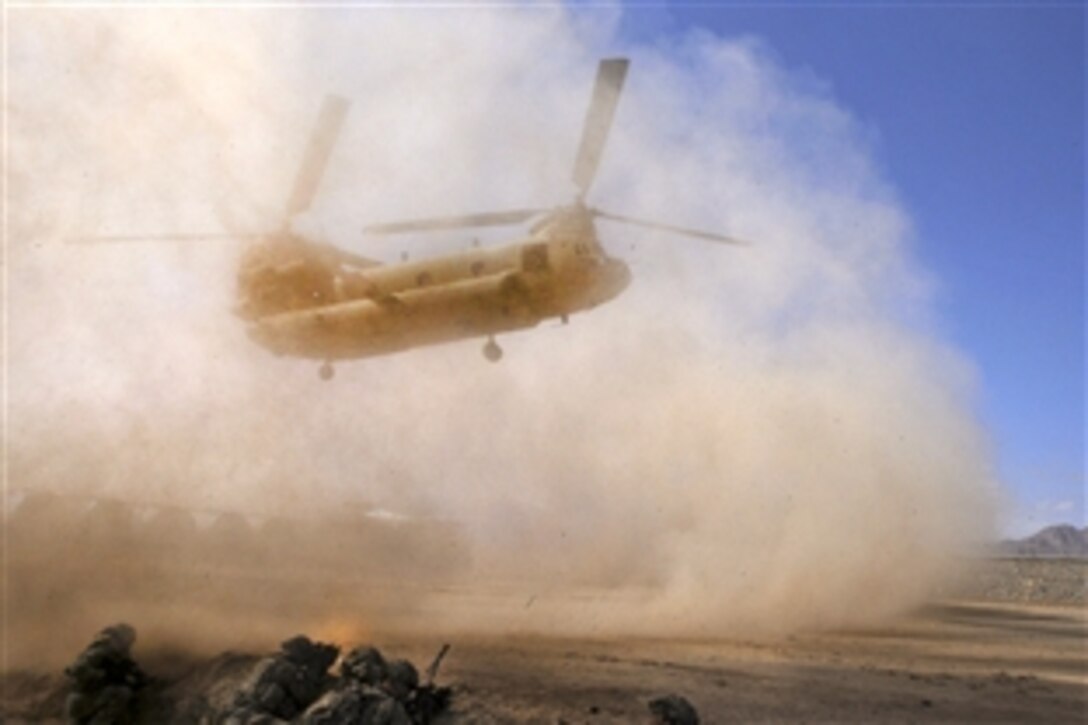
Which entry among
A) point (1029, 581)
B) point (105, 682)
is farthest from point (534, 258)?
point (1029, 581)

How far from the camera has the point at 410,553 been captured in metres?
48.2

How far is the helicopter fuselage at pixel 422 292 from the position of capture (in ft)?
60.2

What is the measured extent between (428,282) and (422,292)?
0.98 ft

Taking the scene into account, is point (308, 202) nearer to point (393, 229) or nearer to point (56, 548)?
point (393, 229)

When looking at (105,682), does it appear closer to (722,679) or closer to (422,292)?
(422,292)

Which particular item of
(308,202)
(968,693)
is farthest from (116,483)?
(968,693)

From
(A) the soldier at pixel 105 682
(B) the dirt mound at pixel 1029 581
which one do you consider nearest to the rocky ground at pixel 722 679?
(A) the soldier at pixel 105 682

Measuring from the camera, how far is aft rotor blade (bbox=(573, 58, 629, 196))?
1606 centimetres

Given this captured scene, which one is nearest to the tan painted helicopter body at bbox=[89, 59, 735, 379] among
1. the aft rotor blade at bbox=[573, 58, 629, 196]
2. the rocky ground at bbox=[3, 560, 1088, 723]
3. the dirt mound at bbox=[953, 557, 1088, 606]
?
the aft rotor blade at bbox=[573, 58, 629, 196]

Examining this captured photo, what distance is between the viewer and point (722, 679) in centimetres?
1670

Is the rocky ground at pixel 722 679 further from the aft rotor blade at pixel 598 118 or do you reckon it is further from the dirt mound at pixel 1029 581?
the dirt mound at pixel 1029 581

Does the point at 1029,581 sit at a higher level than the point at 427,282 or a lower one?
lower

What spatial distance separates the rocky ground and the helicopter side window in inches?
346

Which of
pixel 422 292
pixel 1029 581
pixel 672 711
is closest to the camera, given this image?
pixel 672 711
